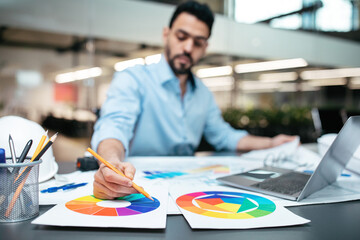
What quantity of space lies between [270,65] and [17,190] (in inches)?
219

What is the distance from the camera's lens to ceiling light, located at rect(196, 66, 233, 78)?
5.24 metres

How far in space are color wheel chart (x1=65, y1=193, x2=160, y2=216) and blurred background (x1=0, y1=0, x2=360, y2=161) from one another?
2526mm

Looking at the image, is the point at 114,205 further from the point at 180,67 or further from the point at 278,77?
the point at 278,77

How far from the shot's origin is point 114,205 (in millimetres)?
632

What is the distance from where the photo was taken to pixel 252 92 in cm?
562

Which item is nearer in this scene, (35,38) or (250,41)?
(35,38)

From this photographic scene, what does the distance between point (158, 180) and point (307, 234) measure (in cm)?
49

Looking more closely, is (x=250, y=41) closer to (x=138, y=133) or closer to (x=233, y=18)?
(x=233, y=18)

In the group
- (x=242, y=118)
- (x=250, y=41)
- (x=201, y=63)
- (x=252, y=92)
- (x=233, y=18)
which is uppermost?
(x=233, y=18)

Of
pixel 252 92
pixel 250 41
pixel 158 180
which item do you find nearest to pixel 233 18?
pixel 250 41

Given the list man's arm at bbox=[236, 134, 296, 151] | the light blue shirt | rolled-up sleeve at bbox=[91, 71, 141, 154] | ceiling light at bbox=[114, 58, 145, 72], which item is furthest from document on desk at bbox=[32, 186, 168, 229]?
ceiling light at bbox=[114, 58, 145, 72]

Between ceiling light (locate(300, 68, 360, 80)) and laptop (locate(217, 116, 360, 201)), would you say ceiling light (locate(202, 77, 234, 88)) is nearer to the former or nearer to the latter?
ceiling light (locate(300, 68, 360, 80))

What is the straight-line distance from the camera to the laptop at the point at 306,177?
0.69 m

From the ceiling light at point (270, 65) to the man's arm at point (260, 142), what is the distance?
12.5 feet
